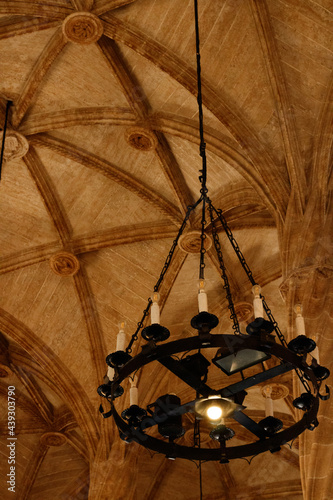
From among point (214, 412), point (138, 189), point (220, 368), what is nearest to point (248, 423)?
point (214, 412)

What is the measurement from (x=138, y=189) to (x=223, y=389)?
8687 millimetres

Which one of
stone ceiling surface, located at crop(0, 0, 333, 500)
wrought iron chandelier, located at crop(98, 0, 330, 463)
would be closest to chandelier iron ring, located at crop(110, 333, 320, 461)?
wrought iron chandelier, located at crop(98, 0, 330, 463)

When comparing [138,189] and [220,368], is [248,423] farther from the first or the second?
[138,189]

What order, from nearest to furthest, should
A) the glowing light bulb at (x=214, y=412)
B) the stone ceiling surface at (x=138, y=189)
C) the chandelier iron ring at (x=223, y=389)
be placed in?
the chandelier iron ring at (x=223, y=389)
the glowing light bulb at (x=214, y=412)
the stone ceiling surface at (x=138, y=189)

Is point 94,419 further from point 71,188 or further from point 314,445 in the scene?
point 314,445

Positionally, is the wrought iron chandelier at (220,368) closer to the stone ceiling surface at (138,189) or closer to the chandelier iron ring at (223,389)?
the chandelier iron ring at (223,389)

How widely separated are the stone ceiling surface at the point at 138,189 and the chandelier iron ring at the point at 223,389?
2769 mm

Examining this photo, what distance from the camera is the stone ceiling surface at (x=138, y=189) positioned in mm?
10789

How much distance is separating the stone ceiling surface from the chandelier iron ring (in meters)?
2.77

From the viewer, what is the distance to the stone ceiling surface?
10.8 meters

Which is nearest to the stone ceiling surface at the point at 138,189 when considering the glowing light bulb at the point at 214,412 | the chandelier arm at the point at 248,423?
the chandelier arm at the point at 248,423

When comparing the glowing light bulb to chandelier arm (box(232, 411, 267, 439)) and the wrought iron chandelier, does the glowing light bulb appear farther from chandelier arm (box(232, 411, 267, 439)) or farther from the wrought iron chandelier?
chandelier arm (box(232, 411, 267, 439))

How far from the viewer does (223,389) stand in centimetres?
589

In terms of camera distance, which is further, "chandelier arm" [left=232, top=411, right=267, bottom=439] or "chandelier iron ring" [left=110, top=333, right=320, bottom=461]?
"chandelier arm" [left=232, top=411, right=267, bottom=439]
